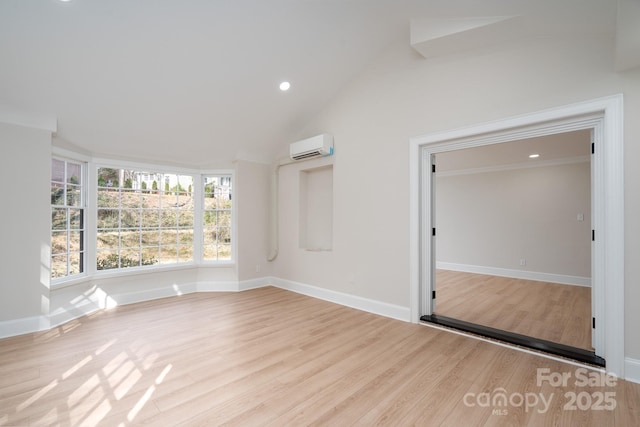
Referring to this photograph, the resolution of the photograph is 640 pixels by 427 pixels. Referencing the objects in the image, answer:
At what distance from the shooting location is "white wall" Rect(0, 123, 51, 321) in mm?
3115

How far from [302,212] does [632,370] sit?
4.28 metres

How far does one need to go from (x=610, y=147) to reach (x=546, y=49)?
1097mm

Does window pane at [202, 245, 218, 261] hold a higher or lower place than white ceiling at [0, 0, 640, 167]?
lower

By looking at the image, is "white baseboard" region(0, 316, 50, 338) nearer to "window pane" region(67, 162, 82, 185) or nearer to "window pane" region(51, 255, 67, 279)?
"window pane" region(51, 255, 67, 279)

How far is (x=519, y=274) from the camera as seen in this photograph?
616 centimetres

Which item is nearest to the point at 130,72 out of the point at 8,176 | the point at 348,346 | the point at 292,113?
the point at 8,176

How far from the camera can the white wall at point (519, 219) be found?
556cm

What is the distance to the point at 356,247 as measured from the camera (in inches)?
167

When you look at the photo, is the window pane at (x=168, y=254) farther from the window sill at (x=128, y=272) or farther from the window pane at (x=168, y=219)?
the window pane at (x=168, y=219)

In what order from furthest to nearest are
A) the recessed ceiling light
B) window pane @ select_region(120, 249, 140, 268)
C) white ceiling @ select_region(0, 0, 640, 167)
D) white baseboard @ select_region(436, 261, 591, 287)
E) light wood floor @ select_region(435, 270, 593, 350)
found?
1. white baseboard @ select_region(436, 261, 591, 287)
2. window pane @ select_region(120, 249, 140, 268)
3. the recessed ceiling light
4. light wood floor @ select_region(435, 270, 593, 350)
5. white ceiling @ select_region(0, 0, 640, 167)

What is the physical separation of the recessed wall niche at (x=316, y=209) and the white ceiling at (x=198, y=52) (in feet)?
3.86

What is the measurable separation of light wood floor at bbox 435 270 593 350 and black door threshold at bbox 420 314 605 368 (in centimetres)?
19

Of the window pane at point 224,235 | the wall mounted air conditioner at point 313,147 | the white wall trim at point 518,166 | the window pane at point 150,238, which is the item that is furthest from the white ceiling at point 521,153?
the window pane at point 150,238

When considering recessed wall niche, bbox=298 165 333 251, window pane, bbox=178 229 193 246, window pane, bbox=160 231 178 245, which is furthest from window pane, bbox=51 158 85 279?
recessed wall niche, bbox=298 165 333 251
